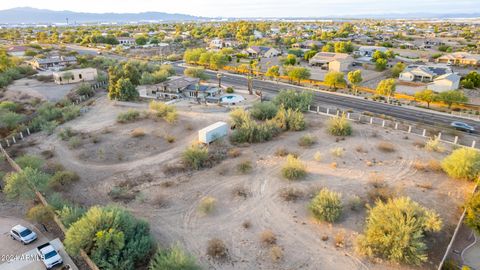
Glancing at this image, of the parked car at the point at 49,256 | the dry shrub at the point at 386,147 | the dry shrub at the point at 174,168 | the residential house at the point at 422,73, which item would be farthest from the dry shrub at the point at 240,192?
the residential house at the point at 422,73

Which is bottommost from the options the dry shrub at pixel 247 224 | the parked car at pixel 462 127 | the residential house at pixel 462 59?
the dry shrub at pixel 247 224

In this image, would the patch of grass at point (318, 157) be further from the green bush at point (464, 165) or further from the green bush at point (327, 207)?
the green bush at point (464, 165)

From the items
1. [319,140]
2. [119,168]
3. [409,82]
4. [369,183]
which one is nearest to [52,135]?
[119,168]

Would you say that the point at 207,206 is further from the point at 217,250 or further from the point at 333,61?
the point at 333,61

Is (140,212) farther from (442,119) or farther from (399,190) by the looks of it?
(442,119)

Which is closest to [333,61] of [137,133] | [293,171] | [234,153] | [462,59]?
[462,59]

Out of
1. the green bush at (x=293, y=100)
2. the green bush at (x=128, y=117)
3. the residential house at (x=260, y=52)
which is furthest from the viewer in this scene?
the residential house at (x=260, y=52)

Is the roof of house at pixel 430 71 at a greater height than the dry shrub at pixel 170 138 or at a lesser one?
greater
